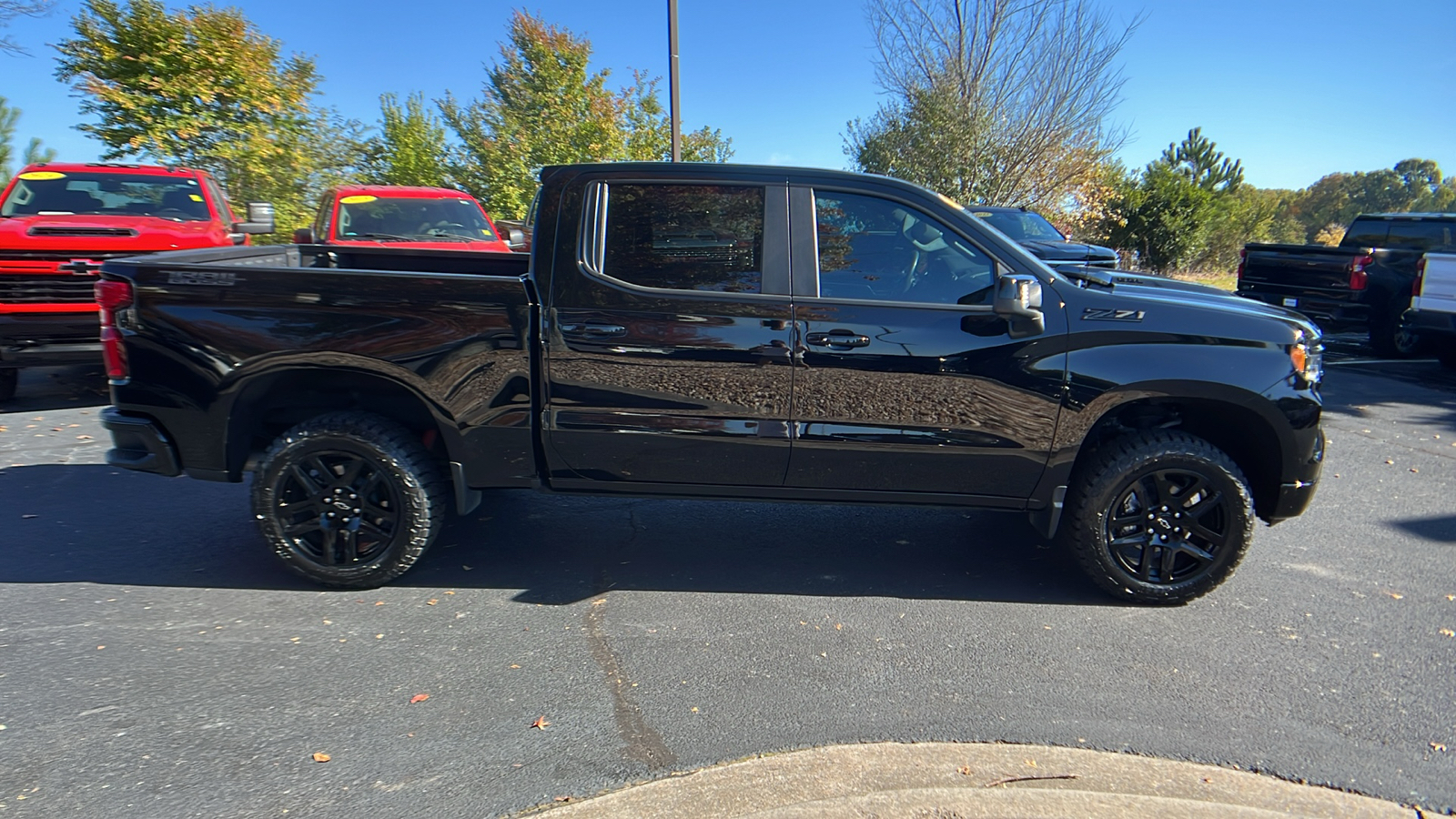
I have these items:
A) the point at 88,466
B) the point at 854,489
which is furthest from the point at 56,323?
the point at 854,489

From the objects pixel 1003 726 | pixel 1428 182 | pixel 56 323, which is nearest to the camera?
pixel 1003 726

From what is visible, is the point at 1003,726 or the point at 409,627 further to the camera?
the point at 409,627

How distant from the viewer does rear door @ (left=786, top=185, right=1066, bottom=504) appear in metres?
3.68

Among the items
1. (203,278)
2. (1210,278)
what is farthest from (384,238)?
(1210,278)

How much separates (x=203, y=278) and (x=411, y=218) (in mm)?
5946

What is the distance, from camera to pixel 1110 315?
12.2 ft

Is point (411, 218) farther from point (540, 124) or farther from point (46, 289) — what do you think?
point (540, 124)

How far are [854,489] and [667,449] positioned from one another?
2.90 feet

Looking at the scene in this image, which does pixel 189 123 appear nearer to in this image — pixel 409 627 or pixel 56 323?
pixel 56 323

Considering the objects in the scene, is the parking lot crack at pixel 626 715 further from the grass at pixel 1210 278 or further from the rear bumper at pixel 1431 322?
the grass at pixel 1210 278

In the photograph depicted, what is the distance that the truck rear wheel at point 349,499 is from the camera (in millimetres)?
3822

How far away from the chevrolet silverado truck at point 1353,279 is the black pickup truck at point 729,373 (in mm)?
8665

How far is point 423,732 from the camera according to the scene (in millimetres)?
2898

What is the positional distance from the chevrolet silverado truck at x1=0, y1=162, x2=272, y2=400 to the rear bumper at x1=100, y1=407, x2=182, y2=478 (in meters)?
2.95
